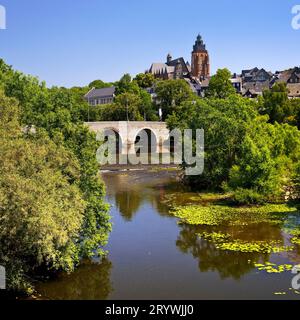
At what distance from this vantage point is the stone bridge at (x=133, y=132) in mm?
75125

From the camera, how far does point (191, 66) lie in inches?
6029

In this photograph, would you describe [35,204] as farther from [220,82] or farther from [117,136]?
[220,82]

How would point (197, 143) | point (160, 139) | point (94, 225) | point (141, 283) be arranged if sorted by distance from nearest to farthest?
1. point (141, 283)
2. point (94, 225)
3. point (197, 143)
4. point (160, 139)

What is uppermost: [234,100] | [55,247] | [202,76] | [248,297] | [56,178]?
[202,76]

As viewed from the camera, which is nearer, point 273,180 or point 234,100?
point 273,180

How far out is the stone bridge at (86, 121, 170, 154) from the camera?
246 feet

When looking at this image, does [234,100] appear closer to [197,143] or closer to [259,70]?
[197,143]

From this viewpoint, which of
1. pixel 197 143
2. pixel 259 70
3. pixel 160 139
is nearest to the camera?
pixel 197 143

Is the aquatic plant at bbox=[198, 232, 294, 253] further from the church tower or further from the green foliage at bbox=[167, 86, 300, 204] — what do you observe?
the church tower

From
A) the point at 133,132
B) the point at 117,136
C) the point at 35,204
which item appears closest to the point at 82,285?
the point at 35,204

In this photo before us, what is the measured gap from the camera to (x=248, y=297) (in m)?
19.0

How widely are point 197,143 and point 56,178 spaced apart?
79.3 feet

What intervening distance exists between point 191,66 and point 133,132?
Result: 81.6m

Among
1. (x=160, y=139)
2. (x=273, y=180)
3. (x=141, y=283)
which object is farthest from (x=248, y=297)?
(x=160, y=139)
